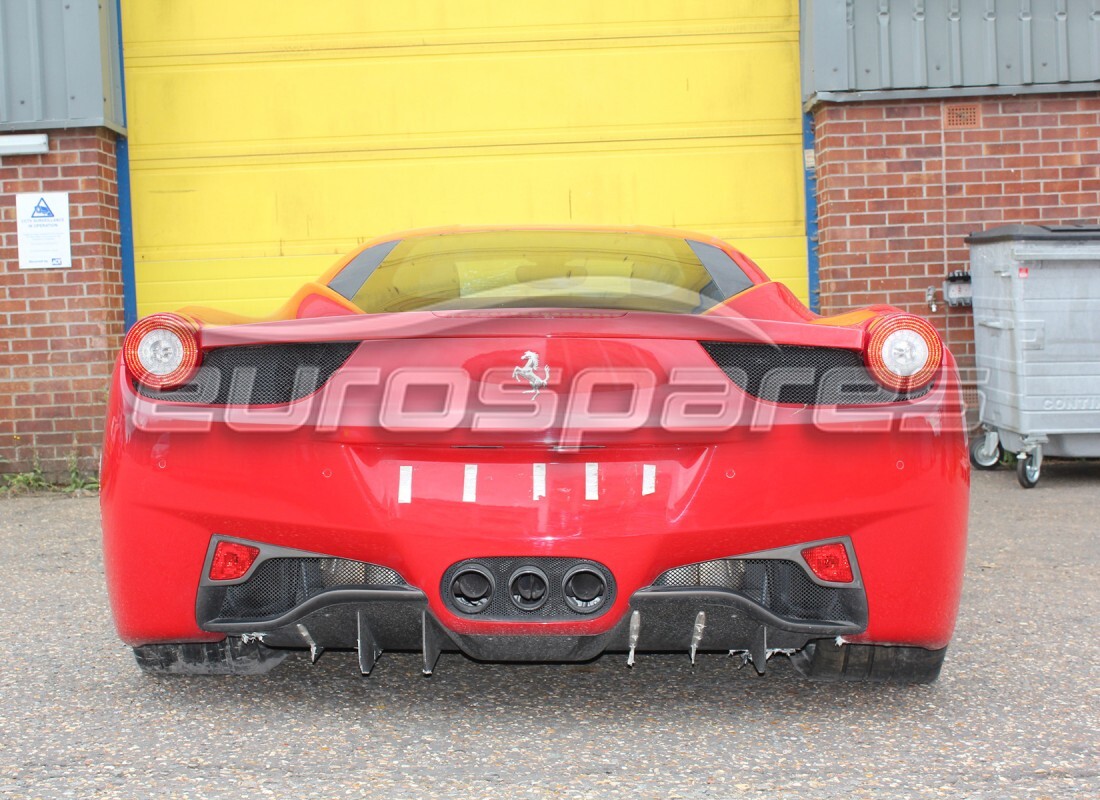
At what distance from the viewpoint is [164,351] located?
288 centimetres

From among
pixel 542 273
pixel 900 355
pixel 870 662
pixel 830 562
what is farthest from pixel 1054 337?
pixel 830 562

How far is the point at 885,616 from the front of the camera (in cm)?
289

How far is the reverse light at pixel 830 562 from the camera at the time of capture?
2.82m

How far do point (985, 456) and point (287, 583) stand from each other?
5.69 metres

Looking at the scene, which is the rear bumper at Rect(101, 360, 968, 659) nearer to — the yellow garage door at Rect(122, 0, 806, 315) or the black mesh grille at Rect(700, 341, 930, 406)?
the black mesh grille at Rect(700, 341, 930, 406)

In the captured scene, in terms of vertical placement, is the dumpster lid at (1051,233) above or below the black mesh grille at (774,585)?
above

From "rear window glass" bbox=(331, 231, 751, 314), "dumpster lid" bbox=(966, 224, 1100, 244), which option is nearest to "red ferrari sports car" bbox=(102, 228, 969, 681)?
"rear window glass" bbox=(331, 231, 751, 314)

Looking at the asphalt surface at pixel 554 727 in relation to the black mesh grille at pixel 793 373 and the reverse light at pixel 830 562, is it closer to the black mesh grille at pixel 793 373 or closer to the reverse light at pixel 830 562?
the reverse light at pixel 830 562

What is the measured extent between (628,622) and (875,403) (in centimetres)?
70

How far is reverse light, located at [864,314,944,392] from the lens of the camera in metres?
2.85

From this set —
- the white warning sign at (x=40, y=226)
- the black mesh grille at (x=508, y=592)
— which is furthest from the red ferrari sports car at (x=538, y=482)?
the white warning sign at (x=40, y=226)

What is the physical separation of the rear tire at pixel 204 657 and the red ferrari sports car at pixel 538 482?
182 millimetres

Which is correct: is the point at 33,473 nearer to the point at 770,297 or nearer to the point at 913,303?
the point at 913,303

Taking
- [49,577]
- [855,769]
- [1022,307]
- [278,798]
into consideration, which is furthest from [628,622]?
[1022,307]
